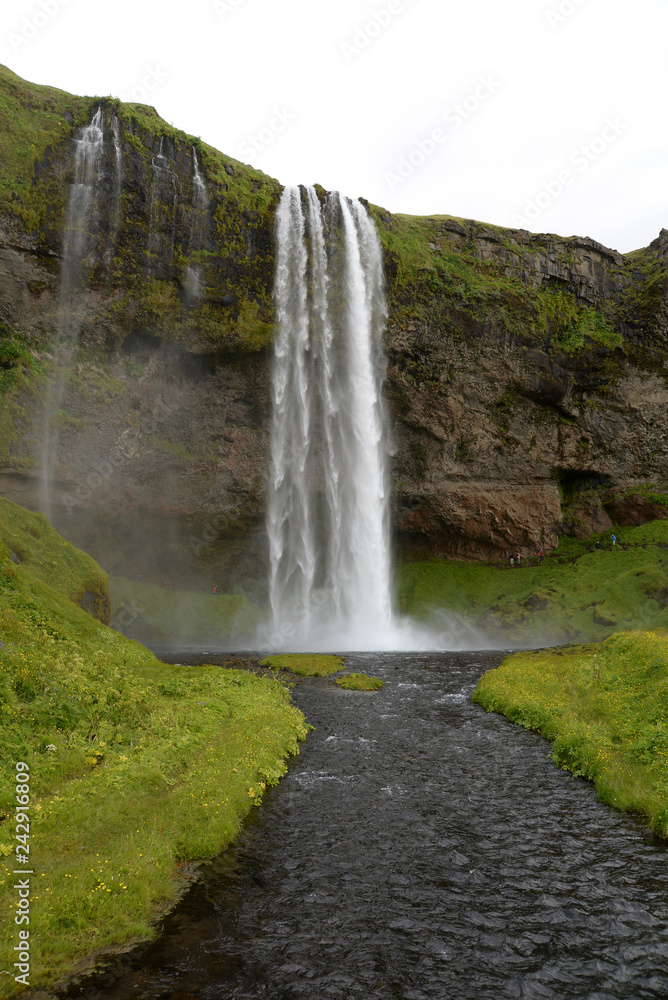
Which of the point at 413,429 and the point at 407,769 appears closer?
the point at 407,769

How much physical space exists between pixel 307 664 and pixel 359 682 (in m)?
6.88

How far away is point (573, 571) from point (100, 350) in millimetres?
54274

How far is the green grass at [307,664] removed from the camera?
3291 centimetres

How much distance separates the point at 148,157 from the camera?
51.6 m

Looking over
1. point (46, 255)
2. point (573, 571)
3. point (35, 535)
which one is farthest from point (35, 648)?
point (573, 571)

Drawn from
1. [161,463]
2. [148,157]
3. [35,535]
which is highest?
[148,157]

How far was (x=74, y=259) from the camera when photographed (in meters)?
49.3

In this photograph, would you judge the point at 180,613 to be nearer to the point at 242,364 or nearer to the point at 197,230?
the point at 242,364

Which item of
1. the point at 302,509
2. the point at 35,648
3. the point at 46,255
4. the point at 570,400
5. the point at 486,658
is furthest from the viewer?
the point at 570,400

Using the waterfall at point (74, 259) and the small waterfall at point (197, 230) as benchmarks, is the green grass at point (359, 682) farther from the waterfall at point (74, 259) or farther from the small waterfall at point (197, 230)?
the small waterfall at point (197, 230)

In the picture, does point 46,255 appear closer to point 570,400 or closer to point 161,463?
point 161,463

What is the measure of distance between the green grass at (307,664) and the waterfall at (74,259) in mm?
26558

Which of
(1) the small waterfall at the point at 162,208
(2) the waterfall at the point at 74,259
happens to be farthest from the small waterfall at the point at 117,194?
(1) the small waterfall at the point at 162,208

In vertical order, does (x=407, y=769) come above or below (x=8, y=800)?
below
